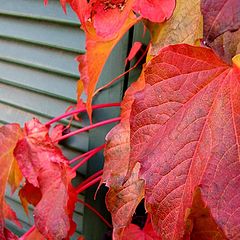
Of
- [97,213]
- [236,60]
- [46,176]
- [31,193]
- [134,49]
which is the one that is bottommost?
[97,213]

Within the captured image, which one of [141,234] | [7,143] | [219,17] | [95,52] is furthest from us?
[7,143]

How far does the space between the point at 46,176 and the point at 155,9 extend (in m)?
0.50

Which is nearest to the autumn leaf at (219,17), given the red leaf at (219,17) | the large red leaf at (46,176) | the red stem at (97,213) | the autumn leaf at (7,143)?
the red leaf at (219,17)

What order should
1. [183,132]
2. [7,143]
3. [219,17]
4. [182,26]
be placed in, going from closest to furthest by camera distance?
[219,17] → [183,132] → [182,26] → [7,143]

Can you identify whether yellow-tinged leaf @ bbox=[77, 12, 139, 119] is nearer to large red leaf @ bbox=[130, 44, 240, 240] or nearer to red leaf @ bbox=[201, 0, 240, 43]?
large red leaf @ bbox=[130, 44, 240, 240]

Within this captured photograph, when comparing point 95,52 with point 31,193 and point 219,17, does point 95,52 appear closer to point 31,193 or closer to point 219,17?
point 219,17

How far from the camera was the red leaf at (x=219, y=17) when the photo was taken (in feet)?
1.37

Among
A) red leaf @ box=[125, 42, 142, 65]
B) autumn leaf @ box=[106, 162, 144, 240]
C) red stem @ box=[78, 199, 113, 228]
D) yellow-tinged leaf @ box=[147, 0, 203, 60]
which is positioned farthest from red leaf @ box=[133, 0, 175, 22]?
red stem @ box=[78, 199, 113, 228]

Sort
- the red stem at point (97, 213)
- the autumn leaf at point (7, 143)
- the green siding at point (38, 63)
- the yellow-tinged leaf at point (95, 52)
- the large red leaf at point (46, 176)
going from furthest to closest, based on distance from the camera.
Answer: the green siding at point (38, 63) → the red stem at point (97, 213) → the autumn leaf at point (7, 143) → the large red leaf at point (46, 176) → the yellow-tinged leaf at point (95, 52)

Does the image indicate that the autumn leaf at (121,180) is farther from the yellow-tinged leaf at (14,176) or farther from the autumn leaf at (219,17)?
the yellow-tinged leaf at (14,176)

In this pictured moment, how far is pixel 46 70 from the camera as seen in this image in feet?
5.32

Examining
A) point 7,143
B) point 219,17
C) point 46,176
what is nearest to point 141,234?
point 46,176

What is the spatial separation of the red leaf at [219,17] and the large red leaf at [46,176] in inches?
22.9

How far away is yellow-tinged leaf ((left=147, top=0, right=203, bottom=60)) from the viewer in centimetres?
65
